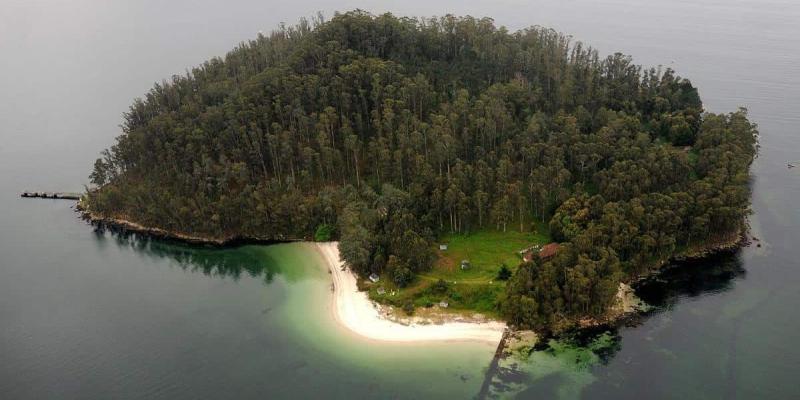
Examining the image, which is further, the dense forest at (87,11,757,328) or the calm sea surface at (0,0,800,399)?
the dense forest at (87,11,757,328)

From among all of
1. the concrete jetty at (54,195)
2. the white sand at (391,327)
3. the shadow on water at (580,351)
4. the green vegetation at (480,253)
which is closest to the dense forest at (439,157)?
the green vegetation at (480,253)

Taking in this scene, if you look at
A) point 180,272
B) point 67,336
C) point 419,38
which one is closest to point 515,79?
point 419,38

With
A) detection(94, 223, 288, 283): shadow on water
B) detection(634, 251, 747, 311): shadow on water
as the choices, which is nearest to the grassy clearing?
detection(634, 251, 747, 311): shadow on water

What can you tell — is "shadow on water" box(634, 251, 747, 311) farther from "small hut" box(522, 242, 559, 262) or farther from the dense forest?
"small hut" box(522, 242, 559, 262)

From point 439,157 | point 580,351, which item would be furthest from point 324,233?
point 580,351

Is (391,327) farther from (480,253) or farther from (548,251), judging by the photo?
(548,251)

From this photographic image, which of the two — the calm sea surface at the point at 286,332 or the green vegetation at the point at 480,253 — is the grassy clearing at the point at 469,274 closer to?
the green vegetation at the point at 480,253

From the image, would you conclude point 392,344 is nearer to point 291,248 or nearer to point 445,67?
point 291,248
